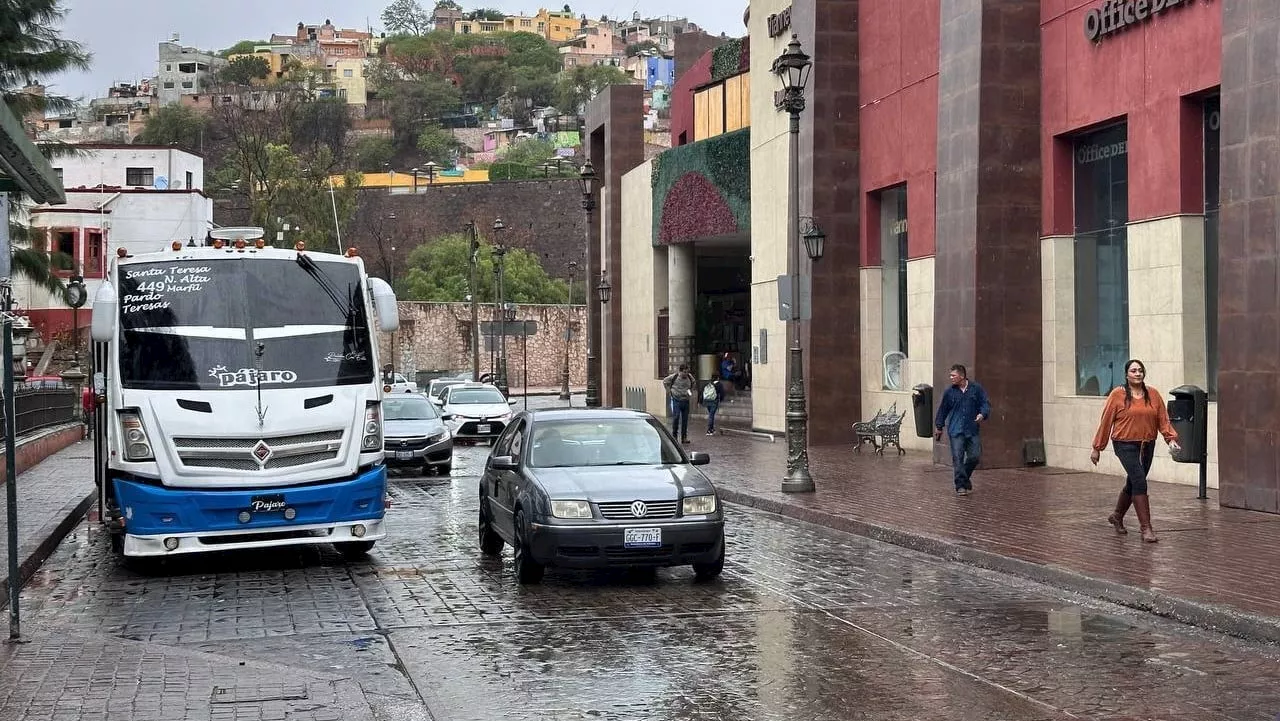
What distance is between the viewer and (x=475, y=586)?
12617 mm

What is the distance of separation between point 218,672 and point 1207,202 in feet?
49.4

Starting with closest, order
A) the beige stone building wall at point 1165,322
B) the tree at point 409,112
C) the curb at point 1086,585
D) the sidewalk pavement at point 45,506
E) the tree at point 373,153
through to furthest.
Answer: the curb at point 1086,585 < the sidewalk pavement at point 45,506 < the beige stone building wall at point 1165,322 < the tree at point 373,153 < the tree at point 409,112

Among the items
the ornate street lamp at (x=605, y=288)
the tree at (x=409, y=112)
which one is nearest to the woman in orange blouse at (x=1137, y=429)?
the ornate street lamp at (x=605, y=288)

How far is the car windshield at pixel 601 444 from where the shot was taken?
13.4m

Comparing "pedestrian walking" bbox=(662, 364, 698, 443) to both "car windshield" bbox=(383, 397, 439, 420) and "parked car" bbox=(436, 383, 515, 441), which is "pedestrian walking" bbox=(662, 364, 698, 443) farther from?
"car windshield" bbox=(383, 397, 439, 420)

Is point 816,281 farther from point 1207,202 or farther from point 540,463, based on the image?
point 540,463

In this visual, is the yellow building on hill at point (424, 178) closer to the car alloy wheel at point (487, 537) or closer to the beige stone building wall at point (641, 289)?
the beige stone building wall at point (641, 289)

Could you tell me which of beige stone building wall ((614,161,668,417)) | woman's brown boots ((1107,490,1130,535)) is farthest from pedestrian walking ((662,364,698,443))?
woman's brown boots ((1107,490,1130,535))

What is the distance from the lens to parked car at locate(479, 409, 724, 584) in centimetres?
1196

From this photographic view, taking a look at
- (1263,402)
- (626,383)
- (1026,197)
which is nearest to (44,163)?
(1263,402)

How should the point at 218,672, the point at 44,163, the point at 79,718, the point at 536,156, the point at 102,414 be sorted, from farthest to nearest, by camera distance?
the point at 536,156 < the point at 102,414 < the point at 44,163 < the point at 218,672 < the point at 79,718

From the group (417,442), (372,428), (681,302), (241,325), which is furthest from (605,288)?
(241,325)

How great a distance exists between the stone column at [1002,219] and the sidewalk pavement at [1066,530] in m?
1.20

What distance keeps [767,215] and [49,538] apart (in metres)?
22.9
